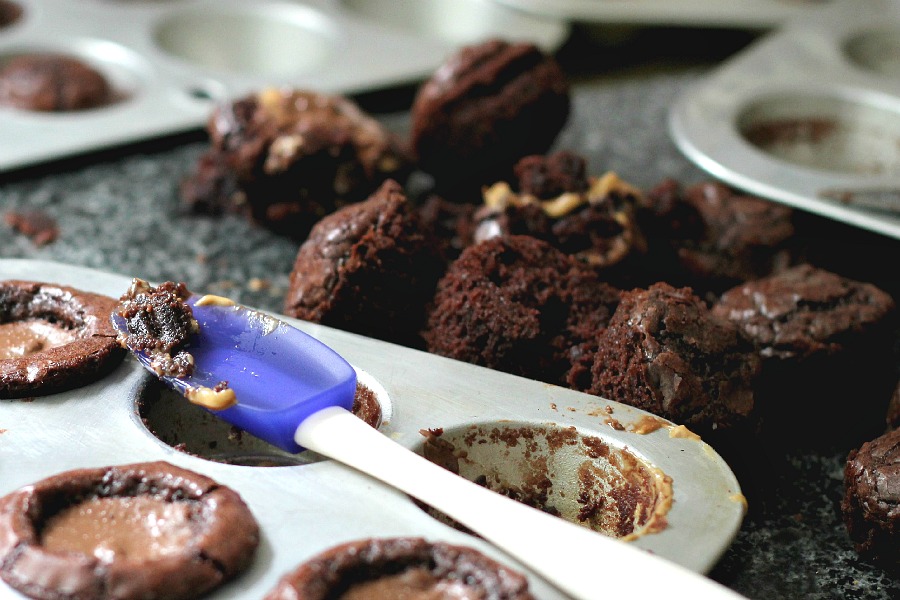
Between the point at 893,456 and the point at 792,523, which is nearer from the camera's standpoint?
the point at 893,456

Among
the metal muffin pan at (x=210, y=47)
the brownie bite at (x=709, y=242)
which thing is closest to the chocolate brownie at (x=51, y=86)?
the metal muffin pan at (x=210, y=47)

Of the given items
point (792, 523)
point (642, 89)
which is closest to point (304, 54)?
point (642, 89)

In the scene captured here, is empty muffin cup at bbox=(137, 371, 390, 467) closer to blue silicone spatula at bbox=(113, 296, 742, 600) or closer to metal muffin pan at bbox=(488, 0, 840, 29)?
blue silicone spatula at bbox=(113, 296, 742, 600)

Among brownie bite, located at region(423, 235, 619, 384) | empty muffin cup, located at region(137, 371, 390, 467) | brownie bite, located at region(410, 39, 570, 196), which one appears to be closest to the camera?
empty muffin cup, located at region(137, 371, 390, 467)

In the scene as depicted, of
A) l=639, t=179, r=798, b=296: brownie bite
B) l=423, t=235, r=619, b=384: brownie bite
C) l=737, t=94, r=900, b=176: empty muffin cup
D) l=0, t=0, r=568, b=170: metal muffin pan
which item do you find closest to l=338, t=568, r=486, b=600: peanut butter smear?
l=423, t=235, r=619, b=384: brownie bite

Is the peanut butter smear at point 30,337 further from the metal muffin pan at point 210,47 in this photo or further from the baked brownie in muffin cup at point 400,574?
the metal muffin pan at point 210,47

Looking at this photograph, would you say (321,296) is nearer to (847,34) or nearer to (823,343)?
(823,343)
